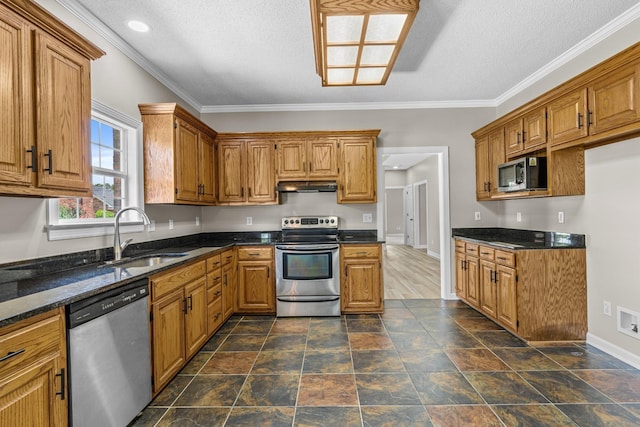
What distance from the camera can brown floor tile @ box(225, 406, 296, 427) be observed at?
189 centimetres

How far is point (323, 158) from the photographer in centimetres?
404

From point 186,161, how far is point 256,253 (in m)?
1.33

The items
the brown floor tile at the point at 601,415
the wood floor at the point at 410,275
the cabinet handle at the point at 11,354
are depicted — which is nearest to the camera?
the cabinet handle at the point at 11,354

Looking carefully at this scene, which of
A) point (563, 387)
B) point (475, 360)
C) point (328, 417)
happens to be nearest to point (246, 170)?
point (328, 417)

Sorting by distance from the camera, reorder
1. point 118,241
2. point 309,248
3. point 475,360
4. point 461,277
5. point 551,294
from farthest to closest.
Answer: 1. point 461,277
2. point 309,248
3. point 551,294
4. point 475,360
5. point 118,241

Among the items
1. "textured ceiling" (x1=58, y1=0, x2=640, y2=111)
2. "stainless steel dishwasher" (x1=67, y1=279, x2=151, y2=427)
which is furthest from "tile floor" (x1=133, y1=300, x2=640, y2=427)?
"textured ceiling" (x1=58, y1=0, x2=640, y2=111)

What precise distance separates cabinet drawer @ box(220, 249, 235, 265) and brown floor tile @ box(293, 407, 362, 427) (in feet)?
6.05

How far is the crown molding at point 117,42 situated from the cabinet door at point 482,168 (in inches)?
153

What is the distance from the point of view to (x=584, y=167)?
292cm

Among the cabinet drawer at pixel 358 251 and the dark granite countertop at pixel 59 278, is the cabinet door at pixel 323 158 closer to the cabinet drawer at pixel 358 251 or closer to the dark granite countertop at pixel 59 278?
the cabinet drawer at pixel 358 251

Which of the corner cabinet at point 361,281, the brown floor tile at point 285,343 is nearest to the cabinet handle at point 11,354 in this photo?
the brown floor tile at point 285,343

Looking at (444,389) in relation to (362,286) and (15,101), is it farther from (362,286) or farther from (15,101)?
(15,101)

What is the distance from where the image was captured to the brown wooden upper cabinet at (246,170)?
161 inches

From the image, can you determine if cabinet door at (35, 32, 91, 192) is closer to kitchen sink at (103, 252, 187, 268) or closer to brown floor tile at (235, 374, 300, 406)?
kitchen sink at (103, 252, 187, 268)
